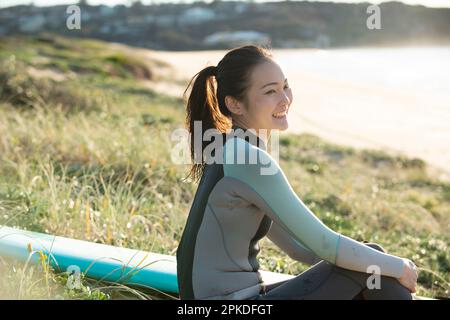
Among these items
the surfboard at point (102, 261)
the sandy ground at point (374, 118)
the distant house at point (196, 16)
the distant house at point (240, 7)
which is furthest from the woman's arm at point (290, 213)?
the distant house at point (240, 7)

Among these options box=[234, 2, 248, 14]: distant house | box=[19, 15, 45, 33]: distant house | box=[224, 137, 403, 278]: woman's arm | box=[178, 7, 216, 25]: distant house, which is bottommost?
box=[224, 137, 403, 278]: woman's arm

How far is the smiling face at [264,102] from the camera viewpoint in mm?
2475

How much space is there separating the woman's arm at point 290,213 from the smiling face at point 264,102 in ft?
0.88

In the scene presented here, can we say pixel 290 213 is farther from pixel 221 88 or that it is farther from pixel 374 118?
pixel 374 118

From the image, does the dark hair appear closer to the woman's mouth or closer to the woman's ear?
the woman's ear

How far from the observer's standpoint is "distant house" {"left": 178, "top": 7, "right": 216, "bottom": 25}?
59.6m

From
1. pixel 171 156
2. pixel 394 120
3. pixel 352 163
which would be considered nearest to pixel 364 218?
pixel 171 156

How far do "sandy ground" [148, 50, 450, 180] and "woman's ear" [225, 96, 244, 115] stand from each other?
6.51 metres

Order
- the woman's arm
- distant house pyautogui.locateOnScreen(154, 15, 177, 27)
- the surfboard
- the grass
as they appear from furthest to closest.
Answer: distant house pyautogui.locateOnScreen(154, 15, 177, 27) < the grass < the surfboard < the woman's arm

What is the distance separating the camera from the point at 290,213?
7.30 ft

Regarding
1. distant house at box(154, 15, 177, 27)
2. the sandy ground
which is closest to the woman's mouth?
the sandy ground

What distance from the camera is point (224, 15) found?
60.6 meters

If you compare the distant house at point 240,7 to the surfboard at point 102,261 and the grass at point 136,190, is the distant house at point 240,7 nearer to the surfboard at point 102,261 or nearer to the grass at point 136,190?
the grass at point 136,190

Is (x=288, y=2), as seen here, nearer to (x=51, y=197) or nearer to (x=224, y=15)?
(x=224, y=15)
